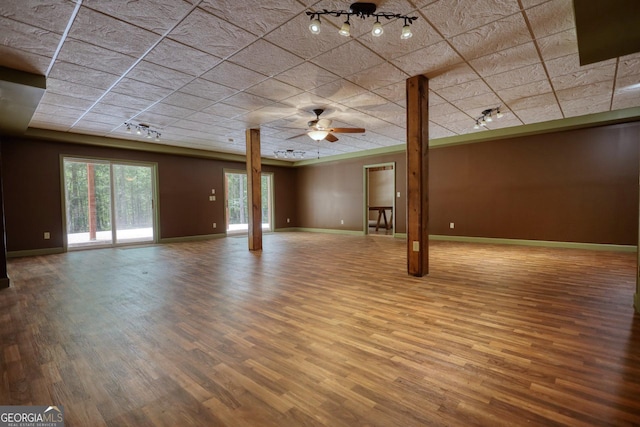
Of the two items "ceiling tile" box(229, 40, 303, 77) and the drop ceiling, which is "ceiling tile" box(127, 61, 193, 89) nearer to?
the drop ceiling

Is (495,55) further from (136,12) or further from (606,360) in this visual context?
(136,12)

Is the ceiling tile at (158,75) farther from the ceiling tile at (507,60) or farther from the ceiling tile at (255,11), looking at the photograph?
the ceiling tile at (507,60)

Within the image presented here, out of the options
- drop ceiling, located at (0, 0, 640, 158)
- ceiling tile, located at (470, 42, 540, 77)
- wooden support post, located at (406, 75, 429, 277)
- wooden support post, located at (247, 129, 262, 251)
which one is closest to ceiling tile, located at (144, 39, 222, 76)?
drop ceiling, located at (0, 0, 640, 158)

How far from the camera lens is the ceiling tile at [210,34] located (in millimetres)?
2570

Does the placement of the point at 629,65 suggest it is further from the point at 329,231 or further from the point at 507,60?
the point at 329,231

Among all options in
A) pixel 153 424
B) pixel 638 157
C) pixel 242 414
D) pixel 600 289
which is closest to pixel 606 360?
pixel 600 289

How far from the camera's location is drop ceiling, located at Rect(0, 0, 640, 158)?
2.49 metres

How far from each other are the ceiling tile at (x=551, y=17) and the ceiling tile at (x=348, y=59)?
1.43 metres

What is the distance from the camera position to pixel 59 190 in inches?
264

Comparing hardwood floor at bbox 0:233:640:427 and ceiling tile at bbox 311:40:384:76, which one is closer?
hardwood floor at bbox 0:233:640:427

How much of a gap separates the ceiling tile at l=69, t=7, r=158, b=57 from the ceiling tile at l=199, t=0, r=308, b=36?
2.67ft

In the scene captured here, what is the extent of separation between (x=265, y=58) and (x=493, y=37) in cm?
237

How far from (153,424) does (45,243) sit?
7.47 meters

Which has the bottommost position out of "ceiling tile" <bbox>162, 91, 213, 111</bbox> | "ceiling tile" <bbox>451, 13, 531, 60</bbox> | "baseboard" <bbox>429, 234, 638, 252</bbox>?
"baseboard" <bbox>429, 234, 638, 252</bbox>
